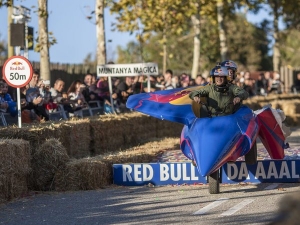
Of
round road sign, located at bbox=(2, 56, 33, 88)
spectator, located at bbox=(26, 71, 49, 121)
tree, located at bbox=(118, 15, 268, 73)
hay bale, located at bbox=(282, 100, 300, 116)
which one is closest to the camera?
round road sign, located at bbox=(2, 56, 33, 88)

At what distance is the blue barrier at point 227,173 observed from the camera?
1422cm

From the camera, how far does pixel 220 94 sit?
1429cm

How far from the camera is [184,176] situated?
47.0 feet

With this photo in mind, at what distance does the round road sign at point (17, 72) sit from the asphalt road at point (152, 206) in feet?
9.86

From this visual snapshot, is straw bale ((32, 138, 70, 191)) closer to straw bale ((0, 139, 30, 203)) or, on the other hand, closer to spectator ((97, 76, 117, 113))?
straw bale ((0, 139, 30, 203))

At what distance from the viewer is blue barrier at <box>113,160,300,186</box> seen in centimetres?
1422

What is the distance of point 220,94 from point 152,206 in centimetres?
299

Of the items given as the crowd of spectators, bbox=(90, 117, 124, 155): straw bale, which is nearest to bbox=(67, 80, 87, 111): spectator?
the crowd of spectators

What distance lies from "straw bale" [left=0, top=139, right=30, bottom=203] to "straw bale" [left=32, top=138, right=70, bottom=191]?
47 cm

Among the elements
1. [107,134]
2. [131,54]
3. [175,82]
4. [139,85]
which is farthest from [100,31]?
[131,54]

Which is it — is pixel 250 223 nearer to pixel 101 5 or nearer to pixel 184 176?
pixel 184 176

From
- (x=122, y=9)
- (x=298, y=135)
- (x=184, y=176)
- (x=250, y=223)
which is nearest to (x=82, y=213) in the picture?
(x=250, y=223)

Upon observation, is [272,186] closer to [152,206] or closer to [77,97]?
[152,206]

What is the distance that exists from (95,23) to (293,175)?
58.6 ft
